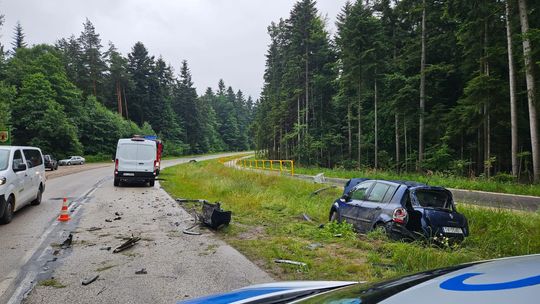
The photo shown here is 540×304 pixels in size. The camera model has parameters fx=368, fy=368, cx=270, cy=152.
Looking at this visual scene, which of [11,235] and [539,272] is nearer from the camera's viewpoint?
[539,272]

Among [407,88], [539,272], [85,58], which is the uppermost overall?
[85,58]

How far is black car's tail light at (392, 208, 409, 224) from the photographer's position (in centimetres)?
810

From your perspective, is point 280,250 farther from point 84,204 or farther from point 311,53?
point 311,53

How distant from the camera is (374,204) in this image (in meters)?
9.10

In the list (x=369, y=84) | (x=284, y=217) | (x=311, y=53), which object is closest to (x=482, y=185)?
(x=284, y=217)

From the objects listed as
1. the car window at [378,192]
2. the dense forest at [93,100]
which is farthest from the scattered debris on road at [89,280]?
the dense forest at [93,100]

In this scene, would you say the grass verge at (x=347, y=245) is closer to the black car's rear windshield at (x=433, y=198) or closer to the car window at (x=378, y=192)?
the black car's rear windshield at (x=433, y=198)

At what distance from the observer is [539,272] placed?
1.44 metres

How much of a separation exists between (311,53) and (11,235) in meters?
41.5

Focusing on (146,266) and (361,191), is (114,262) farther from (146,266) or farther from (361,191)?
(361,191)

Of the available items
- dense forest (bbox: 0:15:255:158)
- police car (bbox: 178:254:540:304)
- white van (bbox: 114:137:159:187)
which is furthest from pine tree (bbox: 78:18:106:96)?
police car (bbox: 178:254:540:304)

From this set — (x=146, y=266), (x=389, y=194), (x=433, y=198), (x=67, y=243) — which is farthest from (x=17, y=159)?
(x=433, y=198)

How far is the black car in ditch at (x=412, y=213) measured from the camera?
26.2 feet

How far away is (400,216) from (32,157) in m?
11.7
